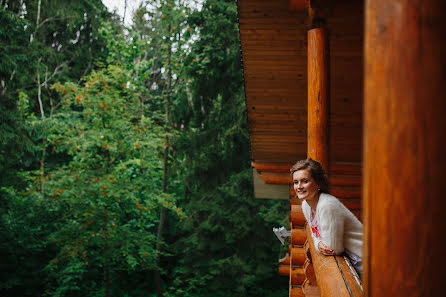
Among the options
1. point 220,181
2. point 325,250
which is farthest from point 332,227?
point 220,181

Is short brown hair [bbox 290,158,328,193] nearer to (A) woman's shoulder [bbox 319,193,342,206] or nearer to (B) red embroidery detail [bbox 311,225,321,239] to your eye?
(A) woman's shoulder [bbox 319,193,342,206]

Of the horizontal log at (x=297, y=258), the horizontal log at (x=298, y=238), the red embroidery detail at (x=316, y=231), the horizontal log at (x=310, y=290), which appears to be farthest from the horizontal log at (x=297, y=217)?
the red embroidery detail at (x=316, y=231)

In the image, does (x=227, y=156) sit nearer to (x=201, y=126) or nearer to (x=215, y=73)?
(x=201, y=126)

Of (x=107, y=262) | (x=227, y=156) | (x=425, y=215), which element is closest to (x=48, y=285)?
(x=107, y=262)

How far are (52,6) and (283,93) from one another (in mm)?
12800

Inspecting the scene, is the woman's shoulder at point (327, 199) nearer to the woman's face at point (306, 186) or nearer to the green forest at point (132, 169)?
the woman's face at point (306, 186)

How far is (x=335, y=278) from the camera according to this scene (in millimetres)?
2053

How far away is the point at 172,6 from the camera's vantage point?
45.5 ft

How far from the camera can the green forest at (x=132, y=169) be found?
10492 mm

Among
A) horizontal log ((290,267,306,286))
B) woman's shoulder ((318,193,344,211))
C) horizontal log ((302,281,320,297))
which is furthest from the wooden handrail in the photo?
horizontal log ((290,267,306,286))

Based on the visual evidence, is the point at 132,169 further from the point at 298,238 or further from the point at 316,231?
the point at 316,231

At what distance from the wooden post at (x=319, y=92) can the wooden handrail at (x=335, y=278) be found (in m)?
1.83

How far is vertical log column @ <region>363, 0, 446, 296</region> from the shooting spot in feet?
3.28

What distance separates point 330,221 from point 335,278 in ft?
1.25
